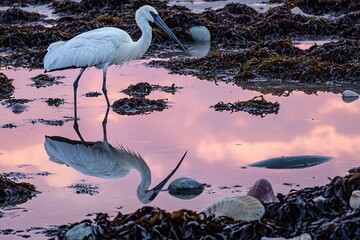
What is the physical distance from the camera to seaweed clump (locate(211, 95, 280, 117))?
12273 millimetres

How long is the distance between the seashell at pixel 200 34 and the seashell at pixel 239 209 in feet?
40.7

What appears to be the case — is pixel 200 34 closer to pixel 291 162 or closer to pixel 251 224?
pixel 291 162

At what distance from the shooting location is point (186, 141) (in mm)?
10516

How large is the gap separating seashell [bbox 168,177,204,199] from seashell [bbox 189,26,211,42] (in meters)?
11.0

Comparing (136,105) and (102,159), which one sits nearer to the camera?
(102,159)

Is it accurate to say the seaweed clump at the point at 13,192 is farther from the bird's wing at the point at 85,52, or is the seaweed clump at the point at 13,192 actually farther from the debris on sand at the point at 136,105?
the bird's wing at the point at 85,52

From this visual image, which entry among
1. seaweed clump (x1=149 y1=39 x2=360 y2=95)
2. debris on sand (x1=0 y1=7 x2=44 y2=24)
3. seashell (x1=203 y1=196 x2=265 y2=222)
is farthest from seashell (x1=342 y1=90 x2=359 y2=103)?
debris on sand (x1=0 y1=7 x2=44 y2=24)

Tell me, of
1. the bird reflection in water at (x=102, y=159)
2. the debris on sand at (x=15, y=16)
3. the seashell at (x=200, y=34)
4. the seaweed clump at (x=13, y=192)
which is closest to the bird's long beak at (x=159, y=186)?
the bird reflection in water at (x=102, y=159)

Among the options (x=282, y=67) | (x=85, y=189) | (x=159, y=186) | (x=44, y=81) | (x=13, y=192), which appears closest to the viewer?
(x=13, y=192)

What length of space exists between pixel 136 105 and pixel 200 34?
692cm

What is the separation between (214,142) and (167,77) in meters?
4.98

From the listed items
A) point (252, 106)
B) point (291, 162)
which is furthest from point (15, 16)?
point (291, 162)

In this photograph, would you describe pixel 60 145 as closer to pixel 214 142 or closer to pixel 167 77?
pixel 214 142

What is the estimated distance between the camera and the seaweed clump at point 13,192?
8438mm
